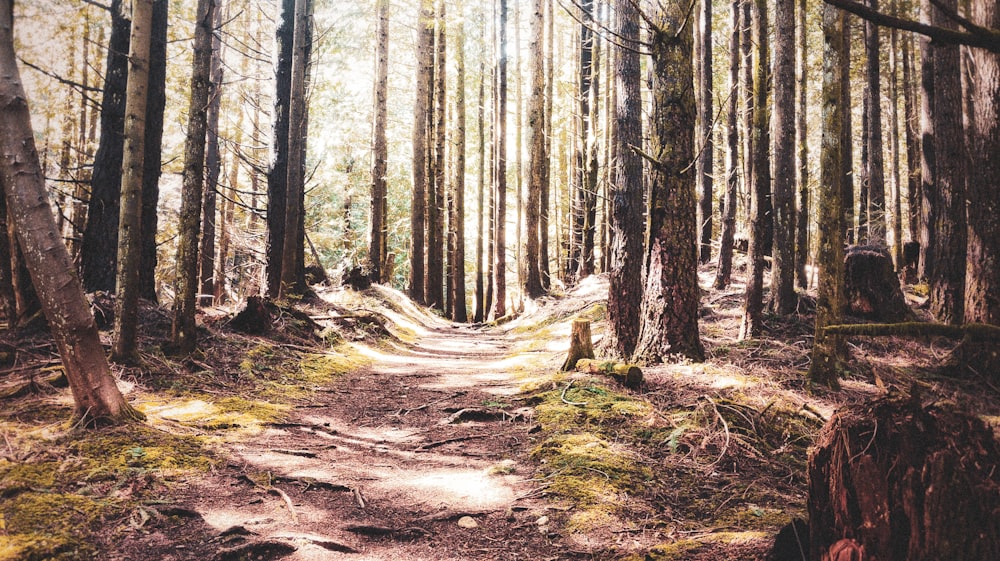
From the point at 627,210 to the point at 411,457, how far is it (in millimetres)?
4753

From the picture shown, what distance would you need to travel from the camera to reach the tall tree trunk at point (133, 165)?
5211 millimetres

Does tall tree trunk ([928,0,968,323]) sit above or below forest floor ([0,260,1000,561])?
above

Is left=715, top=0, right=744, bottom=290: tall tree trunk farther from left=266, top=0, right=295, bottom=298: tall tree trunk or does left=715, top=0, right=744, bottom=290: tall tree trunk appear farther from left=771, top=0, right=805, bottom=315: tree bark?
left=266, top=0, right=295, bottom=298: tall tree trunk

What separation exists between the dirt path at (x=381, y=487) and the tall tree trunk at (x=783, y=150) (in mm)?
5536

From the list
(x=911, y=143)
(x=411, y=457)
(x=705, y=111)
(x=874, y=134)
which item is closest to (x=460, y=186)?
(x=705, y=111)

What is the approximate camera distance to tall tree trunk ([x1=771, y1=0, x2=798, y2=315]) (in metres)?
8.75

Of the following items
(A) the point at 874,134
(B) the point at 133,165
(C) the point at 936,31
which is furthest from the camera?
(A) the point at 874,134

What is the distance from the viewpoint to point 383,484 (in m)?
4.24

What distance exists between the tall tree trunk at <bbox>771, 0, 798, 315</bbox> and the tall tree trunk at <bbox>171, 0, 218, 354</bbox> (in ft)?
Answer: 27.2

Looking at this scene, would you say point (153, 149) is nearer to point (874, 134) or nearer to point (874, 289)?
point (874, 289)

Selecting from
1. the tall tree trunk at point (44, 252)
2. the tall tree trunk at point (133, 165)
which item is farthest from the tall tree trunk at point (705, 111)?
the tall tree trunk at point (44, 252)

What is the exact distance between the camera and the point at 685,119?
22.2 ft

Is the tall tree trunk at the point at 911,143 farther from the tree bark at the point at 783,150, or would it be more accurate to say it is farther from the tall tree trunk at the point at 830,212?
the tall tree trunk at the point at 830,212

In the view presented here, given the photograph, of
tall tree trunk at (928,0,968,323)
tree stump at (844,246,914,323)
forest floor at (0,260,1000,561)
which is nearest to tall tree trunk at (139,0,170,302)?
forest floor at (0,260,1000,561)
